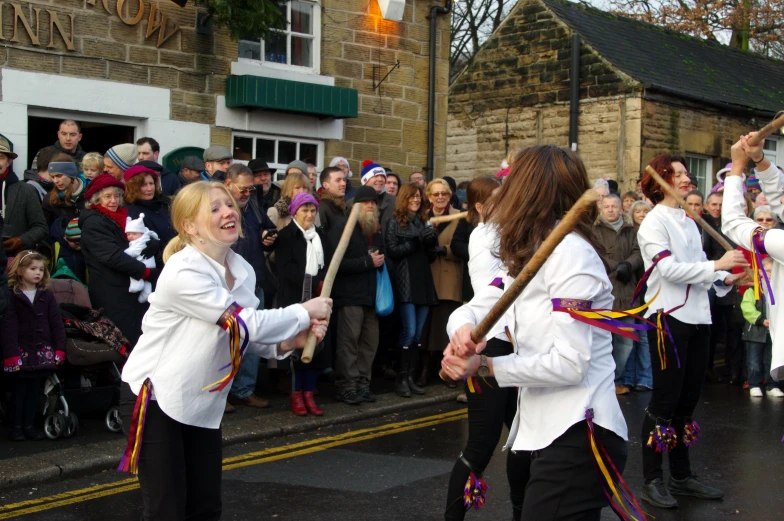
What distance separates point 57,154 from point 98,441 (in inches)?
121

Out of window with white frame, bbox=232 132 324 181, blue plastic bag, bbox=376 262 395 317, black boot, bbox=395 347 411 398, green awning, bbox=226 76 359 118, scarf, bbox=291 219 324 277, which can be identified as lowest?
black boot, bbox=395 347 411 398

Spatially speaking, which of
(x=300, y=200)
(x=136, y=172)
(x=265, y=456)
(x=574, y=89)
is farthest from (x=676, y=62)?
(x=265, y=456)

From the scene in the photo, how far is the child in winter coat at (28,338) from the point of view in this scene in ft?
24.8

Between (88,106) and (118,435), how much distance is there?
4.83 meters

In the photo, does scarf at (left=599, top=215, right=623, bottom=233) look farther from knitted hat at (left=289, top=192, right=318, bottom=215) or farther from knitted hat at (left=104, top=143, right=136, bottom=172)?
knitted hat at (left=104, top=143, right=136, bottom=172)

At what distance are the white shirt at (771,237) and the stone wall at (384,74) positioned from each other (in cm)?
872

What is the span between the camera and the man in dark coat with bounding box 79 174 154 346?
824 cm

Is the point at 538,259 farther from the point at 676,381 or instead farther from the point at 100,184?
the point at 100,184

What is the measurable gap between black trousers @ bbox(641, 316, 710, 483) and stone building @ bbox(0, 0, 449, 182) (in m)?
7.47

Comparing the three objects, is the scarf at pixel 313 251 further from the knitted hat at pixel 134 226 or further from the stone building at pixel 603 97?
the stone building at pixel 603 97

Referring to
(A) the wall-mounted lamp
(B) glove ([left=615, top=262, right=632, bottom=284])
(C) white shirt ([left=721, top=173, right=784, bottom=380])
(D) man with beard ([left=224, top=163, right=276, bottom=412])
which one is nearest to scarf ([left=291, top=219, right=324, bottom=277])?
(D) man with beard ([left=224, top=163, right=276, bottom=412])

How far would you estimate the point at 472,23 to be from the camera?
3494cm

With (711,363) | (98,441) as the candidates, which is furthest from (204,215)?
(711,363)

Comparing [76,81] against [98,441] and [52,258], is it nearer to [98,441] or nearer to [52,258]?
[52,258]
